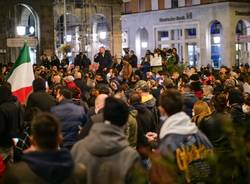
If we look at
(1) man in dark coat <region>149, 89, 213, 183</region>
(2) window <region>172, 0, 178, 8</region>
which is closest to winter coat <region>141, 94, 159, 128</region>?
(1) man in dark coat <region>149, 89, 213, 183</region>

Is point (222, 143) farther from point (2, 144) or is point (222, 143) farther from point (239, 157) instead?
point (2, 144)

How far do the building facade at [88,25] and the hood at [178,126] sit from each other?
24.0m

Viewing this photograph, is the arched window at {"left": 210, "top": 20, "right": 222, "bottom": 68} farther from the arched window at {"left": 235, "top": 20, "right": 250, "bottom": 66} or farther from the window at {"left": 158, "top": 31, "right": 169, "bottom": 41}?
the window at {"left": 158, "top": 31, "right": 169, "bottom": 41}

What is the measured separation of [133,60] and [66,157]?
19.0m

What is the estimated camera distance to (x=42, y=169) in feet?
13.6

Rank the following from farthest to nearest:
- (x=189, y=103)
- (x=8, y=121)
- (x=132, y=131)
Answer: (x=189, y=103)
(x=8, y=121)
(x=132, y=131)

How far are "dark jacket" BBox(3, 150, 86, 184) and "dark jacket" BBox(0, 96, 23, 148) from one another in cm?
412

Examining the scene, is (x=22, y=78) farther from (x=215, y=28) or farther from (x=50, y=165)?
(x=215, y=28)

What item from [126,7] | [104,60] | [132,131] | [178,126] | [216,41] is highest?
[126,7]

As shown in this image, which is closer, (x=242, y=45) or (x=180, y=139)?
(x=180, y=139)

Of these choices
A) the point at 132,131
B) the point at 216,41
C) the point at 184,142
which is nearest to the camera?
the point at 184,142

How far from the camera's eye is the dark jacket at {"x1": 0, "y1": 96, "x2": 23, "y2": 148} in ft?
27.0

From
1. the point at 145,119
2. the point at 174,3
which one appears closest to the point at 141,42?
the point at 174,3

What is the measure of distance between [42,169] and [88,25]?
1081 inches
